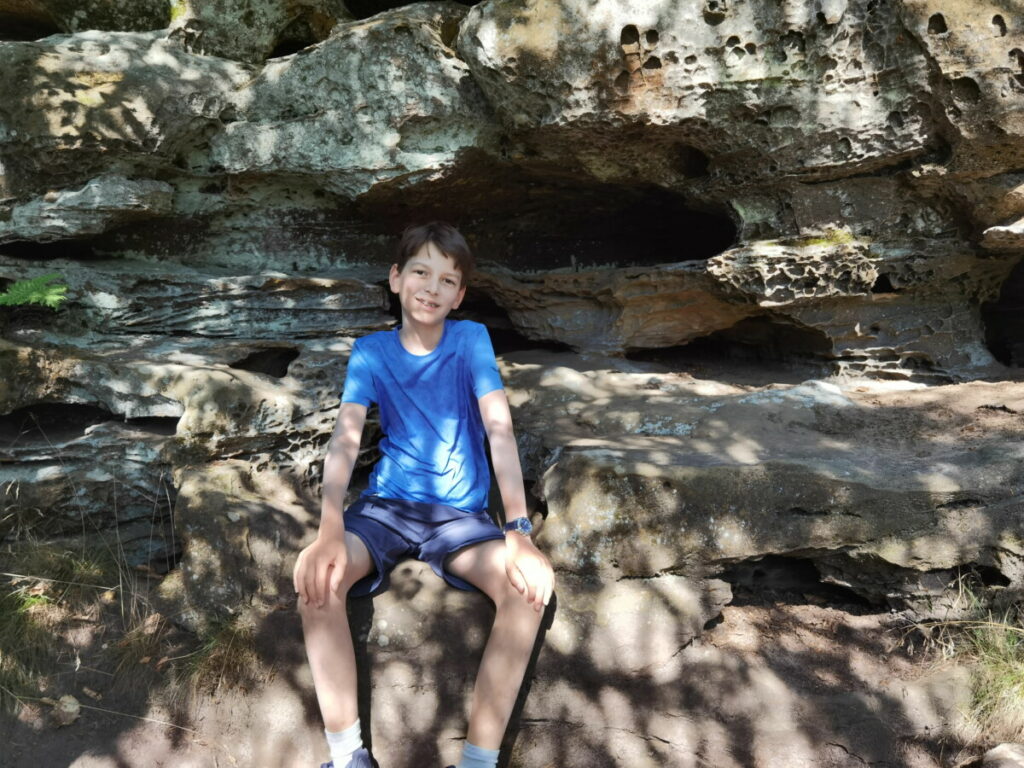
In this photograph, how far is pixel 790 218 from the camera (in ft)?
18.1

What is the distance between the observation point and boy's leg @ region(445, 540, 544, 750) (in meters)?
2.78

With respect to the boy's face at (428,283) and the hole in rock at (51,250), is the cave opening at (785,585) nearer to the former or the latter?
the boy's face at (428,283)

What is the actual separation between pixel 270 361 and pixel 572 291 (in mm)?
2624

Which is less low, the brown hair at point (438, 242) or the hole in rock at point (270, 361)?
the brown hair at point (438, 242)

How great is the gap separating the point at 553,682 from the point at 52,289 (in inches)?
154

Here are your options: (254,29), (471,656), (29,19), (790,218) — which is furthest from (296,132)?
(471,656)

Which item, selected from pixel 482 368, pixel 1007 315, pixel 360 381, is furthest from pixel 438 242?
pixel 1007 315

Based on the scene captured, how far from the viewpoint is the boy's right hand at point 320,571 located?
281cm

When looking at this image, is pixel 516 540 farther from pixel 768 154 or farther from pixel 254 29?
pixel 254 29

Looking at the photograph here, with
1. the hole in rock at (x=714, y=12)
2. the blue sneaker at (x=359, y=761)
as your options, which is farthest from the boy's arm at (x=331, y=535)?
the hole in rock at (x=714, y=12)

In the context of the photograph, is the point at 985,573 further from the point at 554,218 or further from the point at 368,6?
the point at 368,6

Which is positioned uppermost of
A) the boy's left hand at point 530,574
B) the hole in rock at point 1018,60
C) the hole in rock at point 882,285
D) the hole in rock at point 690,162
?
the hole in rock at point 1018,60

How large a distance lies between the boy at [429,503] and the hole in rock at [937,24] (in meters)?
3.18

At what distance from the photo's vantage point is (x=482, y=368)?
11.3 feet
